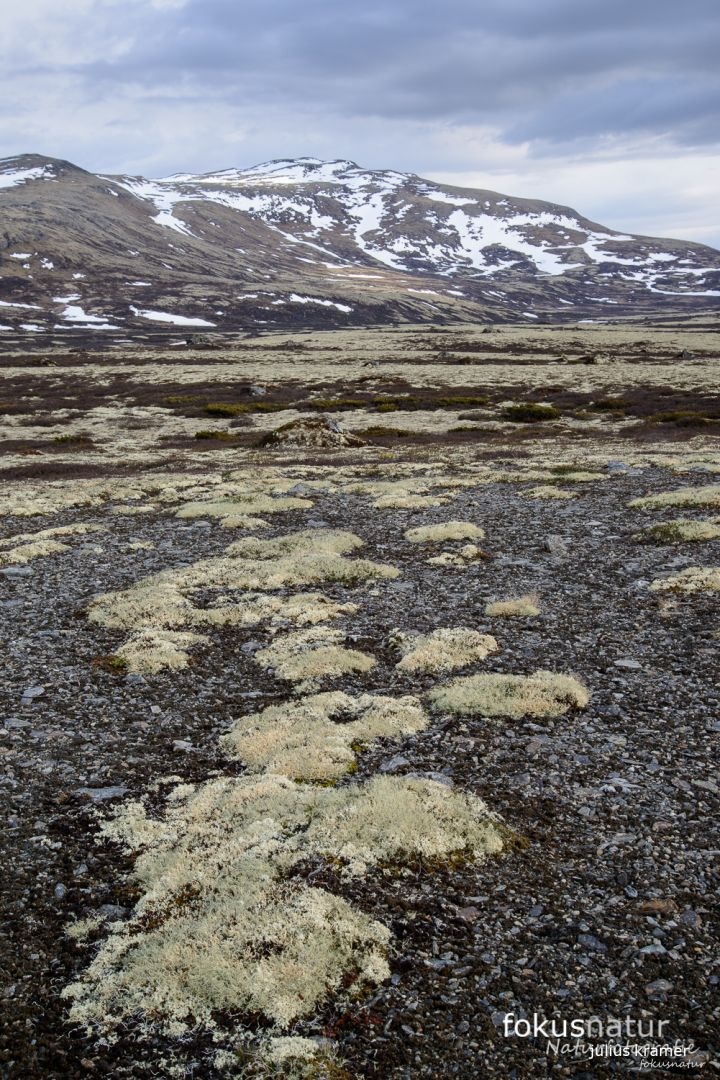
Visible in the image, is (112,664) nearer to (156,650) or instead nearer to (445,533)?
(156,650)

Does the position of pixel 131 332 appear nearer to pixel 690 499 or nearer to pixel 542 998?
pixel 690 499

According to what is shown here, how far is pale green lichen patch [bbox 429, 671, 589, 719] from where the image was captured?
13078 millimetres

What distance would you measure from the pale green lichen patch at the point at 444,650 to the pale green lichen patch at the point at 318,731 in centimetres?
157

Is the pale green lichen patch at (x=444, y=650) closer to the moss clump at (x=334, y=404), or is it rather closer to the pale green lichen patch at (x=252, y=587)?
the pale green lichen patch at (x=252, y=587)

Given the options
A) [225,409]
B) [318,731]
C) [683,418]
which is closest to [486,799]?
[318,731]

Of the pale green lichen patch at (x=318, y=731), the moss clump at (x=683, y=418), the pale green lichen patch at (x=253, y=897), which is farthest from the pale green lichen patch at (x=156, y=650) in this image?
the moss clump at (x=683, y=418)

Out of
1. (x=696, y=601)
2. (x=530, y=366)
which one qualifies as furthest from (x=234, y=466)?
(x=530, y=366)

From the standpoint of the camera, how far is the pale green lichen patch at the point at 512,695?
13078 millimetres

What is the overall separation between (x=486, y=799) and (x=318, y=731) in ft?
10.4

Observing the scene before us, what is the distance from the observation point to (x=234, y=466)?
44500mm

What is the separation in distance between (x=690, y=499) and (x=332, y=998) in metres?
25.3

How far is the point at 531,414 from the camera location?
6281 centimetres

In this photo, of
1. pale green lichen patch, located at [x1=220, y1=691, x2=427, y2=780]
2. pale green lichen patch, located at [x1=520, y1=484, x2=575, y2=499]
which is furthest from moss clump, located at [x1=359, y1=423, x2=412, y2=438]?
pale green lichen patch, located at [x1=220, y1=691, x2=427, y2=780]

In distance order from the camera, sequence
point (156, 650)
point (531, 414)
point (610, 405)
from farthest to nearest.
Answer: point (610, 405) < point (531, 414) < point (156, 650)
